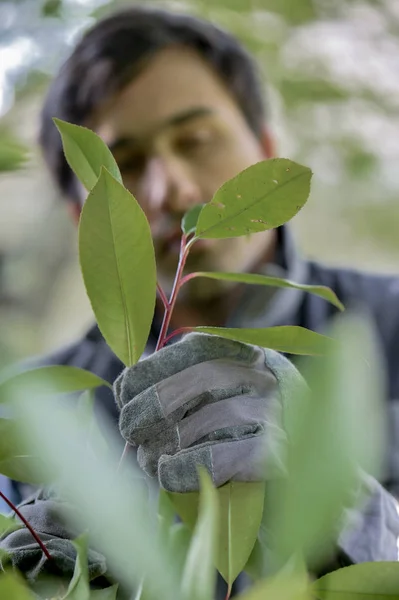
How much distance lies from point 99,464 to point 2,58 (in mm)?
1784

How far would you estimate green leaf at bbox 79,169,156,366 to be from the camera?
0.74ft

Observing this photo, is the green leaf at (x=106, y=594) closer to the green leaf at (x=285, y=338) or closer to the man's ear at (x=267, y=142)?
the green leaf at (x=285, y=338)

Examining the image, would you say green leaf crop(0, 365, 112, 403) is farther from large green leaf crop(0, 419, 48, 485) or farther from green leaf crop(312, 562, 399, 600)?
green leaf crop(312, 562, 399, 600)

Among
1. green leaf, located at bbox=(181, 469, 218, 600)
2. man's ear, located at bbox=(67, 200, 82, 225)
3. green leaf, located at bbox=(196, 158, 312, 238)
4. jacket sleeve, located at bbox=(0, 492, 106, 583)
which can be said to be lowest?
man's ear, located at bbox=(67, 200, 82, 225)

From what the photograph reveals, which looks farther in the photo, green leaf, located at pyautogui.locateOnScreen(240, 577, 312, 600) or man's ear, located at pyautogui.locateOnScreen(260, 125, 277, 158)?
man's ear, located at pyautogui.locateOnScreen(260, 125, 277, 158)

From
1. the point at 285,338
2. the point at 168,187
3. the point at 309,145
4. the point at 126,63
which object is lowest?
the point at 309,145

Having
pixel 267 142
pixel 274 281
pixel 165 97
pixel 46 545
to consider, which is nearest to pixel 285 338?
pixel 274 281

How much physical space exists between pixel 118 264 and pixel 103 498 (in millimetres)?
86

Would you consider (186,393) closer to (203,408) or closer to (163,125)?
(203,408)

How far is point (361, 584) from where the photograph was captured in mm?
207

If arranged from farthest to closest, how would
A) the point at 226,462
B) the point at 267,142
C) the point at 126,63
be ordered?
the point at 267,142 → the point at 126,63 → the point at 226,462

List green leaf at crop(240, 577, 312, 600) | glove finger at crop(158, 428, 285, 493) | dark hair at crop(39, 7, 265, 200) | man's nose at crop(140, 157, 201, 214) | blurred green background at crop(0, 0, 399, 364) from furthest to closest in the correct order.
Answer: blurred green background at crop(0, 0, 399, 364) < dark hair at crop(39, 7, 265, 200) < man's nose at crop(140, 157, 201, 214) < glove finger at crop(158, 428, 285, 493) < green leaf at crop(240, 577, 312, 600)

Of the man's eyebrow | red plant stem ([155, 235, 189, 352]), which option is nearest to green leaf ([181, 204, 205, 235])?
red plant stem ([155, 235, 189, 352])

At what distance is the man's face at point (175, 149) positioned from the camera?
0.87 metres
